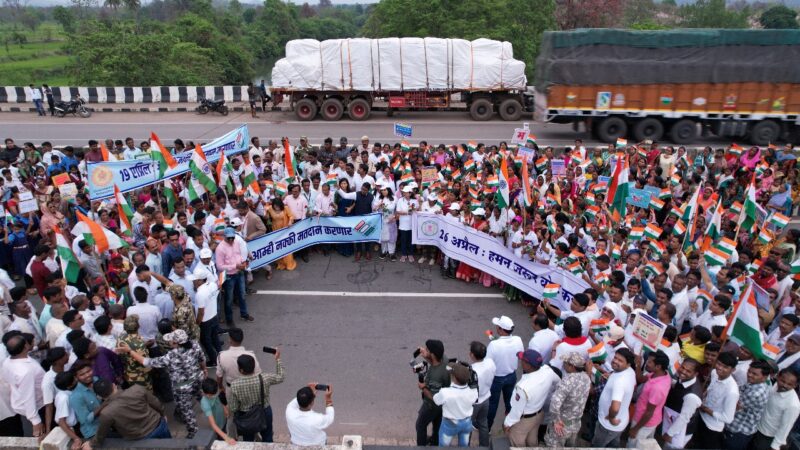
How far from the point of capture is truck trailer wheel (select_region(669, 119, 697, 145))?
17312 mm

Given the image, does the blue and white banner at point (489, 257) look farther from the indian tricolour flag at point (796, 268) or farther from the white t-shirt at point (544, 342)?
the indian tricolour flag at point (796, 268)

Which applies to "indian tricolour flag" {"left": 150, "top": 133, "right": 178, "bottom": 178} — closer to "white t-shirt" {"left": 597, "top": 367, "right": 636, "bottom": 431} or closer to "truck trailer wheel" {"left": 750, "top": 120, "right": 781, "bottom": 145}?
"white t-shirt" {"left": 597, "top": 367, "right": 636, "bottom": 431}

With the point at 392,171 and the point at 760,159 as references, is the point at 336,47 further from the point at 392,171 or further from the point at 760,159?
the point at 760,159

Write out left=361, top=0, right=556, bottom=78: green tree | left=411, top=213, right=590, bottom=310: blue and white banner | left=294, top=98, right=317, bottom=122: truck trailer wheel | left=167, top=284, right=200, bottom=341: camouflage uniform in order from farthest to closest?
left=361, top=0, right=556, bottom=78: green tree < left=294, top=98, right=317, bottom=122: truck trailer wheel < left=411, top=213, right=590, bottom=310: blue and white banner < left=167, top=284, right=200, bottom=341: camouflage uniform

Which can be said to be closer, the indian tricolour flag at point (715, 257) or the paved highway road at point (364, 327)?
the paved highway road at point (364, 327)

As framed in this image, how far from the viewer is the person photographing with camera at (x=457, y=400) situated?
15.6 feet

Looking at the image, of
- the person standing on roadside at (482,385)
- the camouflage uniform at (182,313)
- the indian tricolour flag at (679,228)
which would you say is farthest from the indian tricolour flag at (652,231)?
the camouflage uniform at (182,313)

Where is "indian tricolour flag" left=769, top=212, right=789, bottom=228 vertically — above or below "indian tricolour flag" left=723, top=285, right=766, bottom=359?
above

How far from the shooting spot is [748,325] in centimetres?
507

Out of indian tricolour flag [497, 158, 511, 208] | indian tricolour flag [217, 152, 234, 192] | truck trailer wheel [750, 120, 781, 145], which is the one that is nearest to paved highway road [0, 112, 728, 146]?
truck trailer wheel [750, 120, 781, 145]

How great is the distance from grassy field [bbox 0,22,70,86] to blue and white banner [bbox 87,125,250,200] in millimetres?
35627

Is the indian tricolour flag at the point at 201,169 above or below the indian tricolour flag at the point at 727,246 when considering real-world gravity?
above

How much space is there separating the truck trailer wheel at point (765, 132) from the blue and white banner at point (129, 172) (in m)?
16.0

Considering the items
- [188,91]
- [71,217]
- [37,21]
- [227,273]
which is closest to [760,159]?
[227,273]
